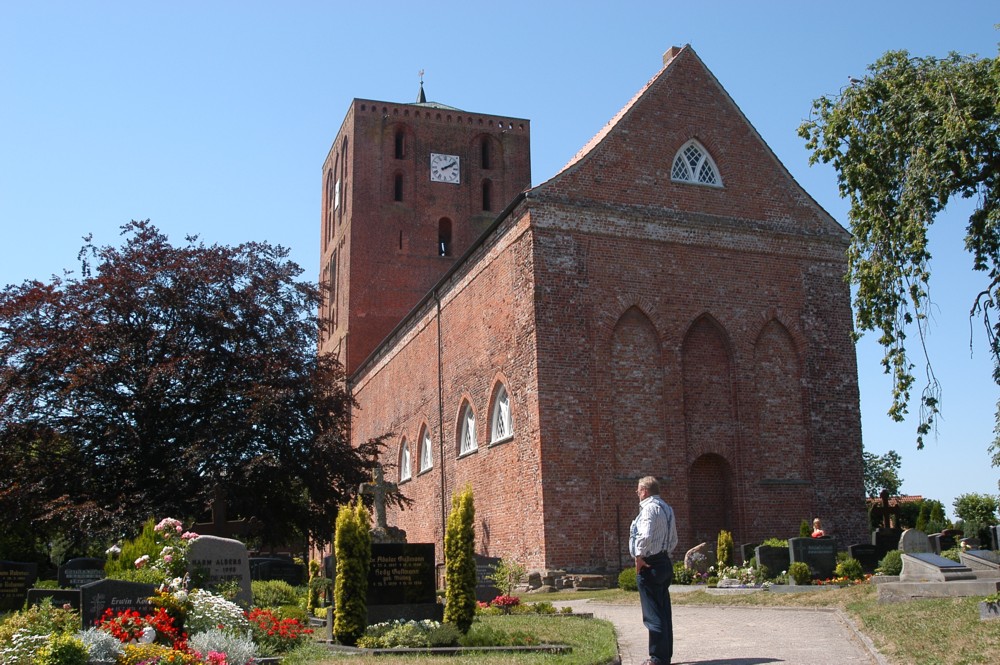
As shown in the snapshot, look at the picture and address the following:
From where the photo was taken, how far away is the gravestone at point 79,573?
16.8 meters

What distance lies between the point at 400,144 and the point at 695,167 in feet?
74.1

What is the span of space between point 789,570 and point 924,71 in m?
9.20

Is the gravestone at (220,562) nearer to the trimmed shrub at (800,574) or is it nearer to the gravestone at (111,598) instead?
the gravestone at (111,598)

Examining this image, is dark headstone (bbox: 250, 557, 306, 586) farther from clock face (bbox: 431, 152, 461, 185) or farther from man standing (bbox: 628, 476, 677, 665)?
clock face (bbox: 431, 152, 461, 185)

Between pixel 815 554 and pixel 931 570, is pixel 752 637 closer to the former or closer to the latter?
pixel 931 570

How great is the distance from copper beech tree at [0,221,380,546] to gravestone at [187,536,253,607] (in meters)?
9.74

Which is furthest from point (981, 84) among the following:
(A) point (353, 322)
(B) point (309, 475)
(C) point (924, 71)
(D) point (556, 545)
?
(A) point (353, 322)

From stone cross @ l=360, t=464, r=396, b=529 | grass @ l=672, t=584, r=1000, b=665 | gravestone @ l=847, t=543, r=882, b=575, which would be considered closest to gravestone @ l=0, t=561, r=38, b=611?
stone cross @ l=360, t=464, r=396, b=529

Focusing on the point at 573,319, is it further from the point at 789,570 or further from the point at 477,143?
the point at 477,143

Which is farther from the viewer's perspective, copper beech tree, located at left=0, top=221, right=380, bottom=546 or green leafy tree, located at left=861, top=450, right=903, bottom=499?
green leafy tree, located at left=861, top=450, right=903, bottom=499

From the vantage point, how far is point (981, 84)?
40.0 ft

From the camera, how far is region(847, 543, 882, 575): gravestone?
739 inches

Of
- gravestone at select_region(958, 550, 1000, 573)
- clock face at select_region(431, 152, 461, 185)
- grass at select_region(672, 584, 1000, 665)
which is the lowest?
grass at select_region(672, 584, 1000, 665)

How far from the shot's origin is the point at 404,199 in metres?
43.5
